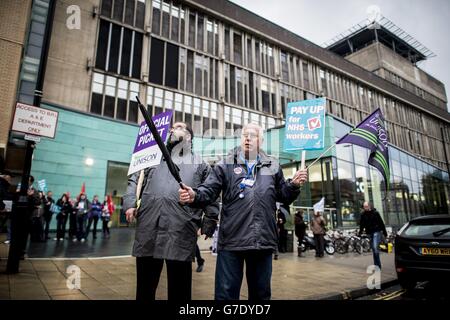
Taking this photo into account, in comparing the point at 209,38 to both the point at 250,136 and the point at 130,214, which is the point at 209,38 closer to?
the point at 250,136

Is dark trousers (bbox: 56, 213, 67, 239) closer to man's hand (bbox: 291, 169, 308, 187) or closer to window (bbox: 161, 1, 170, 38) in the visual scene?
man's hand (bbox: 291, 169, 308, 187)

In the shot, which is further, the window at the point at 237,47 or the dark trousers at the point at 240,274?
the window at the point at 237,47

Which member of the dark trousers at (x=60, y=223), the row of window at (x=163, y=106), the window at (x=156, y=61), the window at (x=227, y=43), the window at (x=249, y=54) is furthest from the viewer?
the window at (x=249, y=54)

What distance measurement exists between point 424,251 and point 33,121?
819 centimetres

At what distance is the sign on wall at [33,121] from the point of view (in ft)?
17.8

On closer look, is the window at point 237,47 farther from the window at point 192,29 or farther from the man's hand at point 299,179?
the man's hand at point 299,179

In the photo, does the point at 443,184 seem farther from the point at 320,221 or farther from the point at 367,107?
the point at 320,221

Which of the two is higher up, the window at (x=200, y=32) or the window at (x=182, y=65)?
the window at (x=200, y=32)

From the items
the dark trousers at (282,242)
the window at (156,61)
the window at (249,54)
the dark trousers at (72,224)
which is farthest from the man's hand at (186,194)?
the window at (249,54)

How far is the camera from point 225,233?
106 inches

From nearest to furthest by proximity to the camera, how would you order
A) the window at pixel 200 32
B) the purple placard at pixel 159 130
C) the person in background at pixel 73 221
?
1. the purple placard at pixel 159 130
2. the person in background at pixel 73 221
3. the window at pixel 200 32

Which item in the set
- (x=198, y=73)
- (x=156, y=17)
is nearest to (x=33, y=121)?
(x=198, y=73)

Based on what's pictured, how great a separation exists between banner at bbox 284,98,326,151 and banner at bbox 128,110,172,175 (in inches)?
89.1
